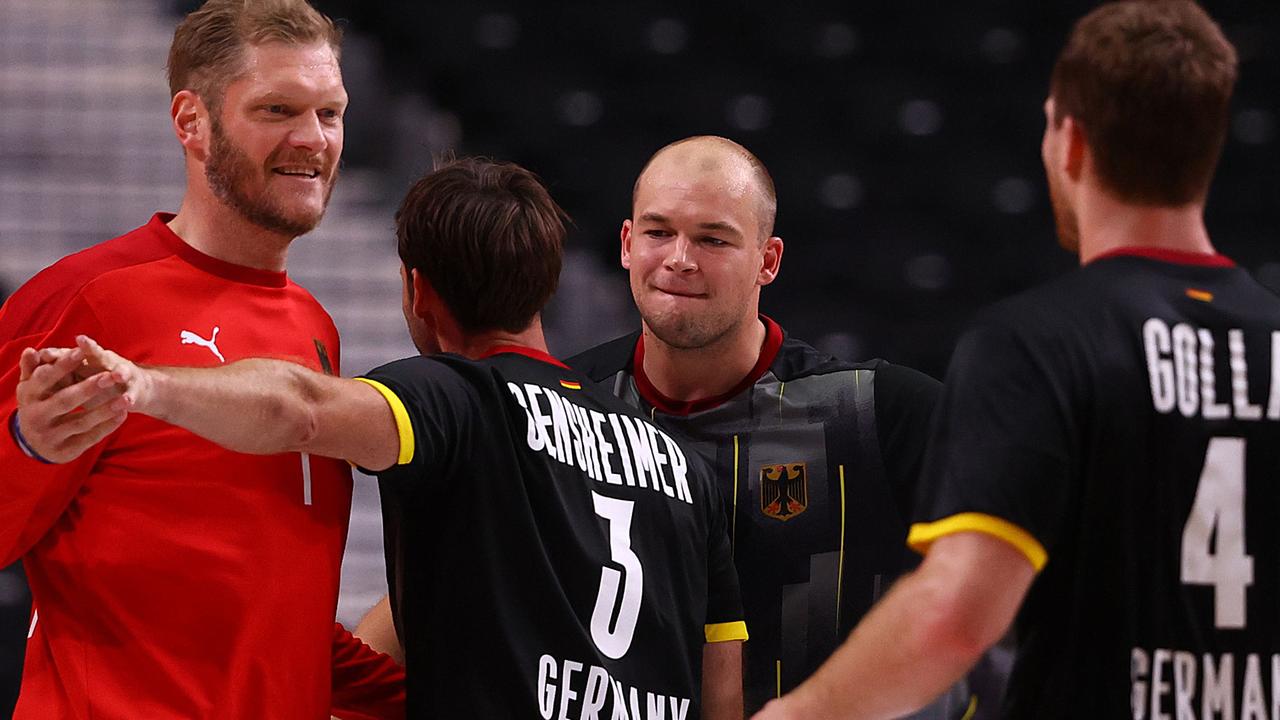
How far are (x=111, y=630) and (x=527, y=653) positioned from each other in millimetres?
640

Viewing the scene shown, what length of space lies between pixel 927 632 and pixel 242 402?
918 millimetres

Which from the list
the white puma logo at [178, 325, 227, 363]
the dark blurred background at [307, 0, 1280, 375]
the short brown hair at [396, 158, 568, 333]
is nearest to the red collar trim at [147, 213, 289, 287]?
the white puma logo at [178, 325, 227, 363]

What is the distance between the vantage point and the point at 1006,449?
1.61 meters

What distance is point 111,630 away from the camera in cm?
212

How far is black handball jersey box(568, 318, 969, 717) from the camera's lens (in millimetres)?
3016

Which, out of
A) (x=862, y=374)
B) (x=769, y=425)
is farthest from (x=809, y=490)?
(x=862, y=374)

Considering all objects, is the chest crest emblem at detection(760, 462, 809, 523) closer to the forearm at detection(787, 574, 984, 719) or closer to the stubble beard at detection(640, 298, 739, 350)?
the stubble beard at detection(640, 298, 739, 350)

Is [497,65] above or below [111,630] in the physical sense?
above

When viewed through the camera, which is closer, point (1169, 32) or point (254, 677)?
point (1169, 32)

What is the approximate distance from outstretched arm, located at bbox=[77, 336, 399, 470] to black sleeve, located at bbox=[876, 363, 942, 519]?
4.67 ft

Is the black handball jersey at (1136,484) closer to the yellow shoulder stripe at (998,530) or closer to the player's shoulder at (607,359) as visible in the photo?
the yellow shoulder stripe at (998,530)

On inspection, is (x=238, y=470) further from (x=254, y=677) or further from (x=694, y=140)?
(x=694, y=140)

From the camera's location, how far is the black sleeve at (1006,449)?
1593 millimetres

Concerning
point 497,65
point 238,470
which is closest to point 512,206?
point 238,470
